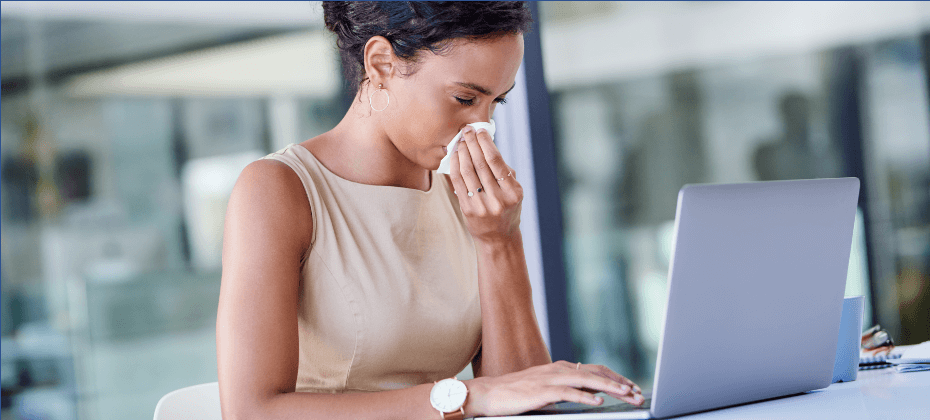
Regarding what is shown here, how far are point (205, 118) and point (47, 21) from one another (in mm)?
544

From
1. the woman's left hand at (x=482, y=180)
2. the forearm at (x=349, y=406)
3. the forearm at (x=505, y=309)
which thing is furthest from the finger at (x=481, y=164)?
the forearm at (x=349, y=406)

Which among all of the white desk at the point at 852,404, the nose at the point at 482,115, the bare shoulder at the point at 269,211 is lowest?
the white desk at the point at 852,404

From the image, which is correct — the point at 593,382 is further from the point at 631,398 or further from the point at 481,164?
the point at 481,164

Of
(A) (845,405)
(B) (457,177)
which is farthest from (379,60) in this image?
(A) (845,405)

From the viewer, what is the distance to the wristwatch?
0.91 metres

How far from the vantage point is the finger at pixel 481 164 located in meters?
1.25

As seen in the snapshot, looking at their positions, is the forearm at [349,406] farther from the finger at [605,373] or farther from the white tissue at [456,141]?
the white tissue at [456,141]

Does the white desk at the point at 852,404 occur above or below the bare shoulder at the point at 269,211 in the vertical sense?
below

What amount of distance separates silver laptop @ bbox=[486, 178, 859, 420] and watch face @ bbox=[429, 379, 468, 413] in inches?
3.9

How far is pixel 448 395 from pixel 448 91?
0.54 meters

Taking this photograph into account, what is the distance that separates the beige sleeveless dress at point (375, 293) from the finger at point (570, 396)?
1.54ft

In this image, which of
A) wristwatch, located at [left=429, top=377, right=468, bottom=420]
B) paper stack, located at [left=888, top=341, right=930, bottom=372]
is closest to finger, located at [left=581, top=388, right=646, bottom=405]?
wristwatch, located at [left=429, top=377, right=468, bottom=420]

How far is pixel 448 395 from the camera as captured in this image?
0.93 metres

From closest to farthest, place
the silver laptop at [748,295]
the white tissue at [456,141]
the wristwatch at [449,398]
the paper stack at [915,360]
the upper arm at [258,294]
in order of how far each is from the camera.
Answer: the silver laptop at [748,295], the wristwatch at [449,398], the upper arm at [258,294], the paper stack at [915,360], the white tissue at [456,141]
